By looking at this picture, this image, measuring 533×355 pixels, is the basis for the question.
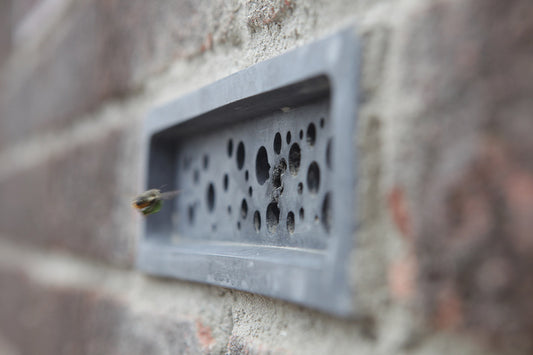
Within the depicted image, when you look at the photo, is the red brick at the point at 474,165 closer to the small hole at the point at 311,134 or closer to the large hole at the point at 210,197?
the small hole at the point at 311,134

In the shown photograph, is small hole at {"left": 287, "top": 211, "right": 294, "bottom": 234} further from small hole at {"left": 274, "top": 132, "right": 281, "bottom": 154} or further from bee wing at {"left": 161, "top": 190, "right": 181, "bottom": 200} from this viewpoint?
bee wing at {"left": 161, "top": 190, "right": 181, "bottom": 200}

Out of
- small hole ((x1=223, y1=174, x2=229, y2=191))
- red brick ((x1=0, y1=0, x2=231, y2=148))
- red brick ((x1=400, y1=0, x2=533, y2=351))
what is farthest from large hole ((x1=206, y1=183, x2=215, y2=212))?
red brick ((x1=400, y1=0, x2=533, y2=351))

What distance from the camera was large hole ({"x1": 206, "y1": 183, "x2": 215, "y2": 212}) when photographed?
519 millimetres

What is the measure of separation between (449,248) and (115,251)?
0.51 meters

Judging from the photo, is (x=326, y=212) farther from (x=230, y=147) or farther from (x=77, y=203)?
(x=77, y=203)

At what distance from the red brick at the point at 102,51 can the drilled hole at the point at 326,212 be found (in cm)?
20

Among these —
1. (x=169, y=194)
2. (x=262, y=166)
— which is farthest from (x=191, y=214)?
(x=262, y=166)

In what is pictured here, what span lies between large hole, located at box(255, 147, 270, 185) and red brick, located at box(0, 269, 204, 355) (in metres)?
0.16

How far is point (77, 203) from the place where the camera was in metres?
0.82

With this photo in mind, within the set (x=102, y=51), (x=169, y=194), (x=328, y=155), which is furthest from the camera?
(x=102, y=51)

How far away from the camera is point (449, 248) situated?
251 mm

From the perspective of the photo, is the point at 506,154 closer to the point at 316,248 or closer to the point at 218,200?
the point at 316,248

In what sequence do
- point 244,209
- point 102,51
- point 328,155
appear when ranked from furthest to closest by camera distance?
1. point 102,51
2. point 244,209
3. point 328,155

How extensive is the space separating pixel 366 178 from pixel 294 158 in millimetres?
116
